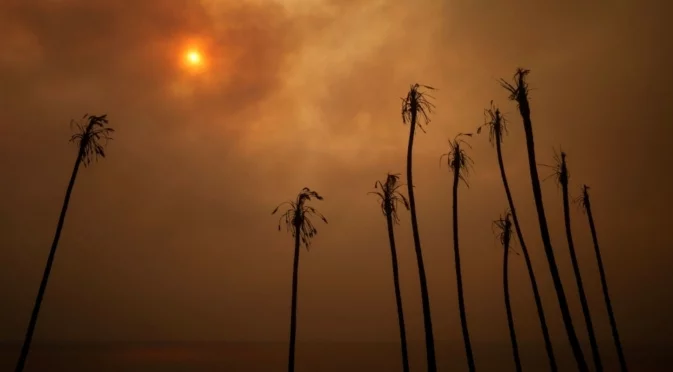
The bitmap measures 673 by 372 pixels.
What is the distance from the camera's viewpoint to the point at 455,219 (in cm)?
2419

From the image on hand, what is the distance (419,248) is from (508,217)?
10.9 m

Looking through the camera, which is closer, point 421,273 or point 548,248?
point 548,248

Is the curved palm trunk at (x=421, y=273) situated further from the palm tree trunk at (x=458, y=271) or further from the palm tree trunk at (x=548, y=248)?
the palm tree trunk at (x=548, y=248)

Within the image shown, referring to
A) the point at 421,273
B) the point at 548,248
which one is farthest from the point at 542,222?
the point at 421,273

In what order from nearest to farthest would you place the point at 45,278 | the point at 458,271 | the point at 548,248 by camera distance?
the point at 548,248 → the point at 45,278 → the point at 458,271

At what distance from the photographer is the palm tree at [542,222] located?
15258mm

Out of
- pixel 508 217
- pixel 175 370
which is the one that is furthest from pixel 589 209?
pixel 175 370

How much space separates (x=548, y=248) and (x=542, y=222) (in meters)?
1.11

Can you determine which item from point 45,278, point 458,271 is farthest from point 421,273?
point 45,278

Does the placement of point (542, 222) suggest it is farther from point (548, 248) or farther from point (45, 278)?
point (45, 278)

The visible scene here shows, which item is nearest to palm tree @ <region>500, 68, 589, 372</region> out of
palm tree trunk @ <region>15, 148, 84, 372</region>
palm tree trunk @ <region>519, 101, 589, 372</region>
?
palm tree trunk @ <region>519, 101, 589, 372</region>

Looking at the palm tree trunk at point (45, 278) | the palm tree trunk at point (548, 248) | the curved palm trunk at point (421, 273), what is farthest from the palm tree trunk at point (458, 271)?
the palm tree trunk at point (45, 278)

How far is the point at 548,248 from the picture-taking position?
15797mm

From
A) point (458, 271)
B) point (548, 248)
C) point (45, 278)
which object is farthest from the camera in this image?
point (458, 271)
